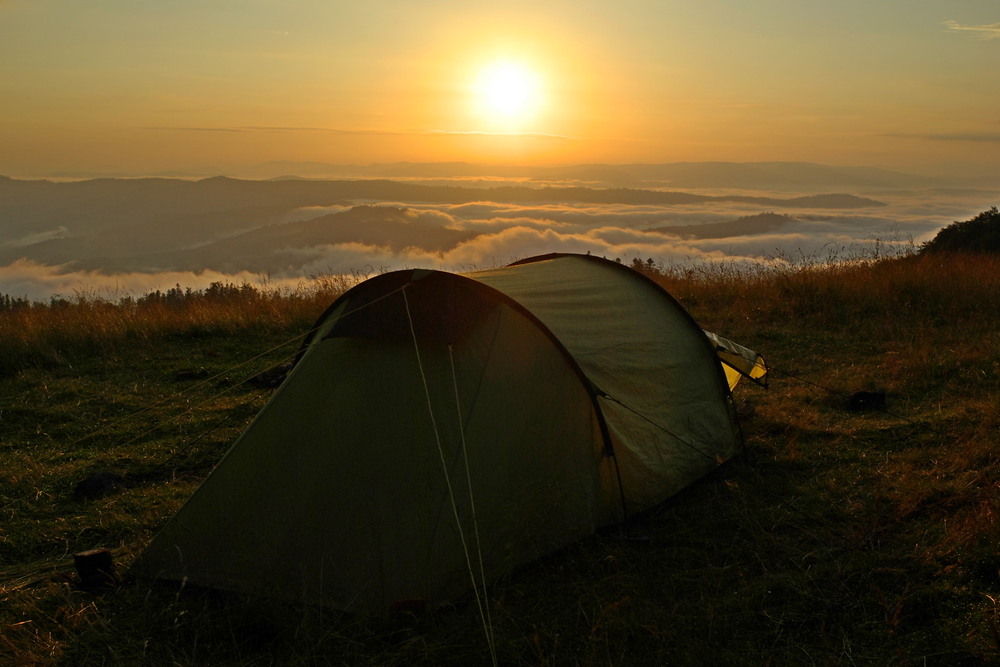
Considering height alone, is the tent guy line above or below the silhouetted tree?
below

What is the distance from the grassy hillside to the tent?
184 millimetres

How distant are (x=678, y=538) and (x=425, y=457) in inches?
62.6

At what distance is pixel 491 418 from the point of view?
4531 mm

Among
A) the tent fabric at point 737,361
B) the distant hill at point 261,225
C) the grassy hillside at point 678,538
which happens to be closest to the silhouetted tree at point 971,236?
the grassy hillside at point 678,538

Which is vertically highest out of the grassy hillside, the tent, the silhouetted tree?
the silhouetted tree

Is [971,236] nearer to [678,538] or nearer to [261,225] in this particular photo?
[678,538]

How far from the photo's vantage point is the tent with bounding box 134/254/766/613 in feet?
13.5

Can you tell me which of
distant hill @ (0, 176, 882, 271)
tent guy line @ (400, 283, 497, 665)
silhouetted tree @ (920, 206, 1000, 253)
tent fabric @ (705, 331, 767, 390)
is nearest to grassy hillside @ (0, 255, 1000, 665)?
tent guy line @ (400, 283, 497, 665)

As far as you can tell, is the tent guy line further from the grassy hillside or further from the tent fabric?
the tent fabric

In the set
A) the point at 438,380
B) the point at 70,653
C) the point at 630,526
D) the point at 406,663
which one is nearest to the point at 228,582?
the point at 70,653

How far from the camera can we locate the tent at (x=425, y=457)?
413 centimetres

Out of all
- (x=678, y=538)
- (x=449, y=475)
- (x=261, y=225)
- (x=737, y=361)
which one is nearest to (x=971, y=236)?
(x=737, y=361)

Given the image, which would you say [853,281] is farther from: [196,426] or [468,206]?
[468,206]

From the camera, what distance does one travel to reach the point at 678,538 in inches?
185
